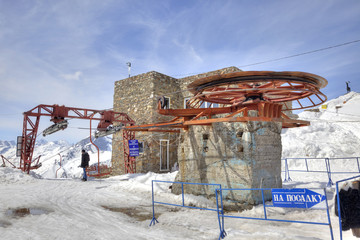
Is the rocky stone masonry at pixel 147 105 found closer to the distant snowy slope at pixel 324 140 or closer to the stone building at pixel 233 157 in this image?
the stone building at pixel 233 157

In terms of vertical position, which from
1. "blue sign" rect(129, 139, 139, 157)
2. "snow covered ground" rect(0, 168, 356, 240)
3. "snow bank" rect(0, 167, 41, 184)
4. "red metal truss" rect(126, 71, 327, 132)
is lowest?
"snow covered ground" rect(0, 168, 356, 240)

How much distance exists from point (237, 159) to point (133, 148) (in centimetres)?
953

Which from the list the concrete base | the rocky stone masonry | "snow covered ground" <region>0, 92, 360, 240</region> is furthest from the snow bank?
the concrete base

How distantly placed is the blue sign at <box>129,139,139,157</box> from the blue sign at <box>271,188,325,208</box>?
12.3 m

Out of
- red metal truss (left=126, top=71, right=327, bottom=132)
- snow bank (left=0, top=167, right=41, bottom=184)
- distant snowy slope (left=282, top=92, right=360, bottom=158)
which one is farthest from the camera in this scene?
distant snowy slope (left=282, top=92, right=360, bottom=158)

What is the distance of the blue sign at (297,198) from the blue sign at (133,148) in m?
12.3

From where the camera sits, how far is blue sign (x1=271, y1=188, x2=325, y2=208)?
434cm

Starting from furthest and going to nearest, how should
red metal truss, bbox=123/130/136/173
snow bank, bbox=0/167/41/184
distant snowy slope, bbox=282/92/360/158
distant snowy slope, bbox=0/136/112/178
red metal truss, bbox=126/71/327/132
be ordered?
distant snowy slope, bbox=0/136/112/178 < distant snowy slope, bbox=282/92/360/158 < red metal truss, bbox=123/130/136/173 < snow bank, bbox=0/167/41/184 < red metal truss, bbox=126/71/327/132

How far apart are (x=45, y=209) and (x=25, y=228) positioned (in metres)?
1.91

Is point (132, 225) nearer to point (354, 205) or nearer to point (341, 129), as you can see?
point (354, 205)

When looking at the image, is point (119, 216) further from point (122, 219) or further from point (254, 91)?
point (254, 91)

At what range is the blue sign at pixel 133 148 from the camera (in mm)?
16192

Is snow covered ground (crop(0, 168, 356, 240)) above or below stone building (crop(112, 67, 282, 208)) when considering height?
below

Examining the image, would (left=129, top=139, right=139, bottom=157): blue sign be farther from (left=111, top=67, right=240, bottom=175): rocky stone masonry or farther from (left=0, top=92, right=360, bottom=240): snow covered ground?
(left=0, top=92, right=360, bottom=240): snow covered ground
